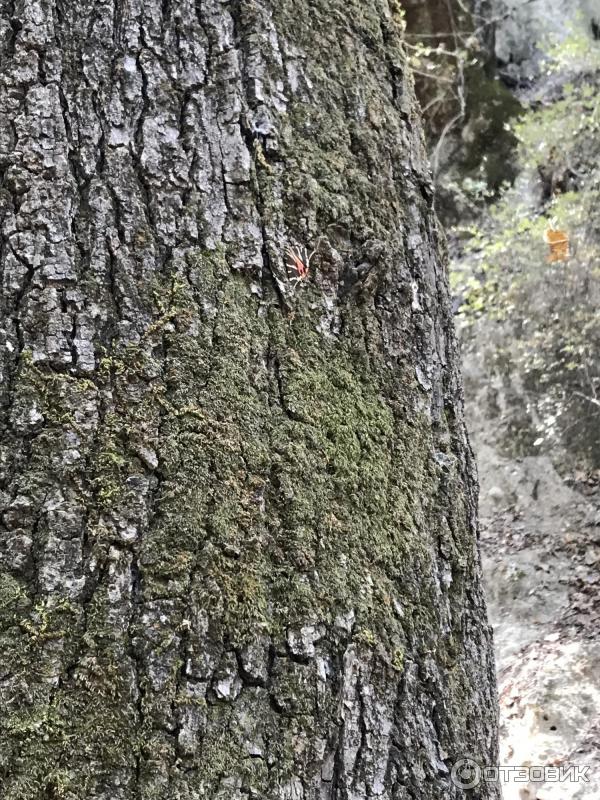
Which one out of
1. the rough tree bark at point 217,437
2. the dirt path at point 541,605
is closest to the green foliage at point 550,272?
the dirt path at point 541,605

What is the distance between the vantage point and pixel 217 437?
3.43 feet

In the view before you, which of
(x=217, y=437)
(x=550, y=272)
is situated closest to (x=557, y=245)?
(x=550, y=272)

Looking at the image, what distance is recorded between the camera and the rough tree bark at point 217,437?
0.93m

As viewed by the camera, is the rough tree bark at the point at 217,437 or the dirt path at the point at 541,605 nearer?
the rough tree bark at the point at 217,437

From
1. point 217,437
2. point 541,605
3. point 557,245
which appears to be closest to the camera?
point 217,437

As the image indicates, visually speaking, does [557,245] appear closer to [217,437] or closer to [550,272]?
[550,272]

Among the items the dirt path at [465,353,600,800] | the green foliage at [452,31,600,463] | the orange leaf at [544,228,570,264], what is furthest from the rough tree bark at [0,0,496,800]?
the orange leaf at [544,228,570,264]

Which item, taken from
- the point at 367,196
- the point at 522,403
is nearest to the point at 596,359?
the point at 522,403

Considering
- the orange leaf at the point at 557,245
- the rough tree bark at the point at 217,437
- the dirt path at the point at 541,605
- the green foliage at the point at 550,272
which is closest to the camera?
the rough tree bark at the point at 217,437

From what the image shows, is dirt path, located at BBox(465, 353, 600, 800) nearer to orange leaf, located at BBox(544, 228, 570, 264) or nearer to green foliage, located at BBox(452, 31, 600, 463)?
green foliage, located at BBox(452, 31, 600, 463)

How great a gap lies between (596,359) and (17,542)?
5.99 meters

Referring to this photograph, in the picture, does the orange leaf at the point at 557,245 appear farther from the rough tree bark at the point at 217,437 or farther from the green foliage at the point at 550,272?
the rough tree bark at the point at 217,437

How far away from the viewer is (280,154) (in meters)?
1.24

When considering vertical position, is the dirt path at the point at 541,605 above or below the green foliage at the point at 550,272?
below
